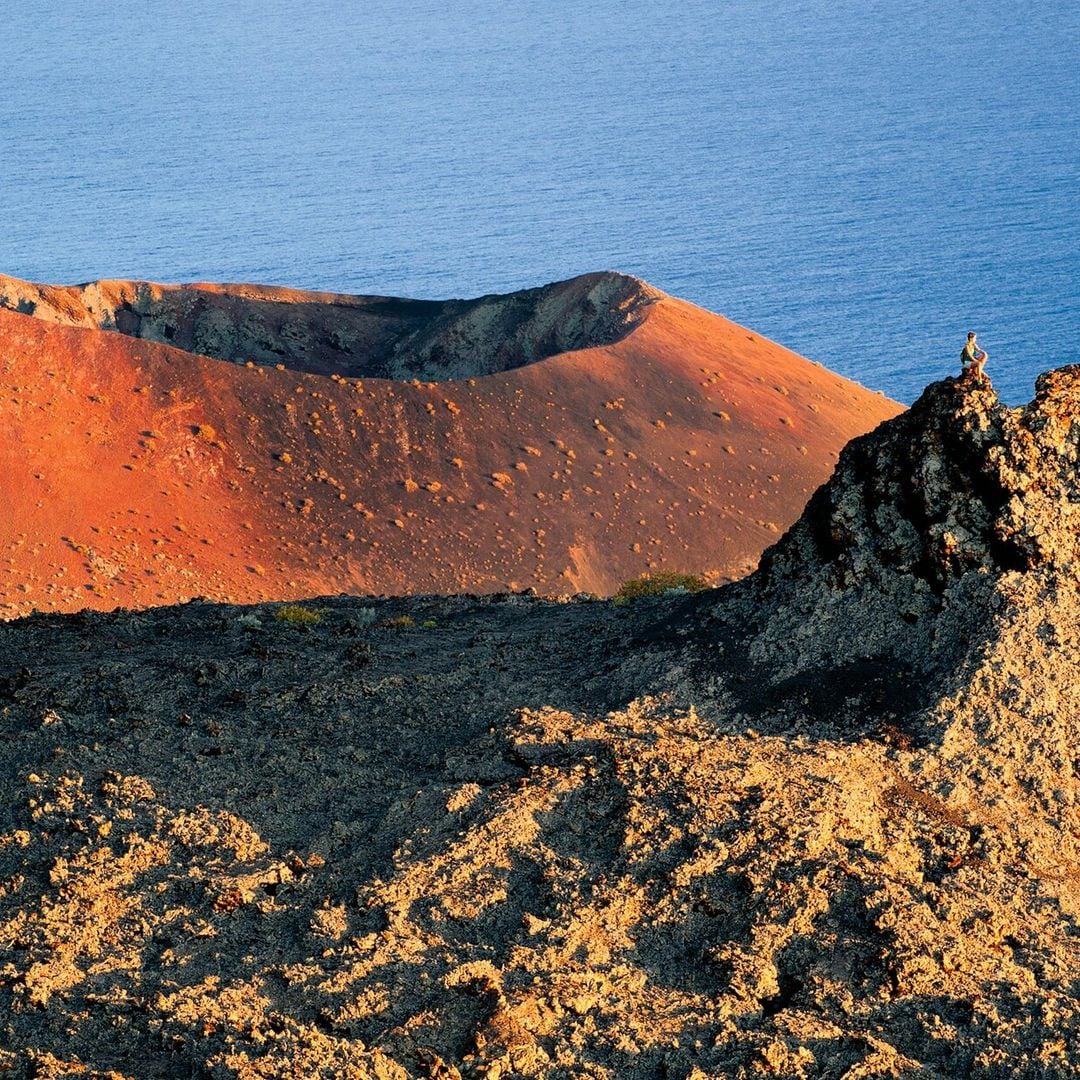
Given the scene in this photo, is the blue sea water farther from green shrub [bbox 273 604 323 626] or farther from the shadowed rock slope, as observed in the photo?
the shadowed rock slope

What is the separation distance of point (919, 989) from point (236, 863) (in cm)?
596

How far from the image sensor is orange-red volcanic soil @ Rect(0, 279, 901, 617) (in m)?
42.7

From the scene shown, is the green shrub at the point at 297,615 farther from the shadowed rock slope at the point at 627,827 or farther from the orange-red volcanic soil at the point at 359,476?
the orange-red volcanic soil at the point at 359,476

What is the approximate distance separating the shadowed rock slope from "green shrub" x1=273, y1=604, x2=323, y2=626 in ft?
14.1

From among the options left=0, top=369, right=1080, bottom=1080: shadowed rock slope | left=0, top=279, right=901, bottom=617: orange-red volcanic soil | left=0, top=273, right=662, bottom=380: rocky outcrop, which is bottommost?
left=0, top=369, right=1080, bottom=1080: shadowed rock slope

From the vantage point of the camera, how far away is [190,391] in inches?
1923

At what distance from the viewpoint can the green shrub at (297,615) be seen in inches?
1012

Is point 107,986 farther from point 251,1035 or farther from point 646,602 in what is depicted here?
point 646,602

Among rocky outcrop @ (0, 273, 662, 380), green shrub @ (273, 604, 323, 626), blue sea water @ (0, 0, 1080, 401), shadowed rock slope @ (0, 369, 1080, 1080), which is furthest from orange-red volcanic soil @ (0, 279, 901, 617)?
blue sea water @ (0, 0, 1080, 401)

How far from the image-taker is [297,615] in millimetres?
26547

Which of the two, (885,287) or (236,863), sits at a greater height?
(885,287)

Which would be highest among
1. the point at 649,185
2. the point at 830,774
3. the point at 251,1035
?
the point at 649,185


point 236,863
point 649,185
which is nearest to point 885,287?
point 649,185

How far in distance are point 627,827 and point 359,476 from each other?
110ft
